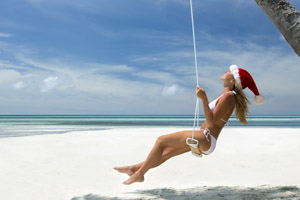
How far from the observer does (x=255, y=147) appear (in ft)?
29.4

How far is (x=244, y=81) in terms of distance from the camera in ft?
12.6

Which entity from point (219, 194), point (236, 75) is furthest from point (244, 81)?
point (219, 194)

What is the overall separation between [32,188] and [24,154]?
253cm

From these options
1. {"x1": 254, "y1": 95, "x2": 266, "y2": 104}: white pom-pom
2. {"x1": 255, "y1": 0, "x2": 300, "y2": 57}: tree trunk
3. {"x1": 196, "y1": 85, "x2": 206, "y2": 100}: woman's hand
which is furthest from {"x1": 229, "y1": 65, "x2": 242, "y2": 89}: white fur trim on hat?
{"x1": 255, "y1": 0, "x2": 300, "y2": 57}: tree trunk

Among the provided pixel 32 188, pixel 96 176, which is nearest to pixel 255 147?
pixel 96 176

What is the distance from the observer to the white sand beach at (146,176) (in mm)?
5168

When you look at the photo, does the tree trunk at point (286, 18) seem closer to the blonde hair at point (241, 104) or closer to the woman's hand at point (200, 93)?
the blonde hair at point (241, 104)

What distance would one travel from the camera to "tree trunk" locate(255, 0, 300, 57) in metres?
3.61

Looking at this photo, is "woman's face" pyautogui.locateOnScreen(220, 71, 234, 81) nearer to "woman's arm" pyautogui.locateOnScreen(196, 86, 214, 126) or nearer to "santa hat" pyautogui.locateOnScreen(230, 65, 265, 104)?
"santa hat" pyautogui.locateOnScreen(230, 65, 265, 104)

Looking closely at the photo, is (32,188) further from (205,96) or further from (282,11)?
(282,11)

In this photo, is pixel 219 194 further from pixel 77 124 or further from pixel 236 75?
pixel 77 124

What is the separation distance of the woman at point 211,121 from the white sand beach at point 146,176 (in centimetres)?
143

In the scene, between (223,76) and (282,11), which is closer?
(282,11)

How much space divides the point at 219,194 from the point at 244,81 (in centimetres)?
220
